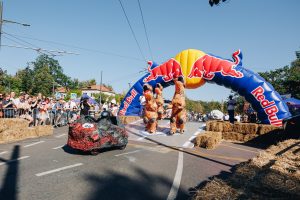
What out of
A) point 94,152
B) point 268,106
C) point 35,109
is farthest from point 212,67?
point 94,152

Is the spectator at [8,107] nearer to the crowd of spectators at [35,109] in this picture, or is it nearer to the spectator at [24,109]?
the crowd of spectators at [35,109]

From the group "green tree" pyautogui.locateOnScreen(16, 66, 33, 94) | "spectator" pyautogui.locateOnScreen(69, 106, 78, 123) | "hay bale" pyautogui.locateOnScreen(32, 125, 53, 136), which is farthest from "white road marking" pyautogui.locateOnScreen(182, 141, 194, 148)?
"green tree" pyautogui.locateOnScreen(16, 66, 33, 94)

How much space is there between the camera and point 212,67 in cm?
1855

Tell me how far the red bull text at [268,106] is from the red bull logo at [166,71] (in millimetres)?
5101

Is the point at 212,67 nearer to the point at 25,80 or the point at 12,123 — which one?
the point at 12,123

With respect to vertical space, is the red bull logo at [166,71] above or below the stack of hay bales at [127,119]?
above

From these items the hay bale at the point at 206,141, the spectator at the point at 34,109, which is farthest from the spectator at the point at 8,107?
the hay bale at the point at 206,141

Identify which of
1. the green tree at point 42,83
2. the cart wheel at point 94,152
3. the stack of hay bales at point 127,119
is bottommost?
the cart wheel at point 94,152

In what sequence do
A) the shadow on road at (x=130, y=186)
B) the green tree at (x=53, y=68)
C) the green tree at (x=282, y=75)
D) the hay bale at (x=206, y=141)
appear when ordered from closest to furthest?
the shadow on road at (x=130, y=186), the hay bale at (x=206, y=141), the green tree at (x=282, y=75), the green tree at (x=53, y=68)

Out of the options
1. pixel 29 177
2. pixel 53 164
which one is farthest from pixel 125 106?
pixel 29 177

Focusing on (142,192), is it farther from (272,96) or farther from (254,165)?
(272,96)

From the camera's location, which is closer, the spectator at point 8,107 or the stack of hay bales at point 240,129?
the stack of hay bales at point 240,129

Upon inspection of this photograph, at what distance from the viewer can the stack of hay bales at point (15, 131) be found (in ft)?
41.4

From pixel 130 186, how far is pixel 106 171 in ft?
4.44
